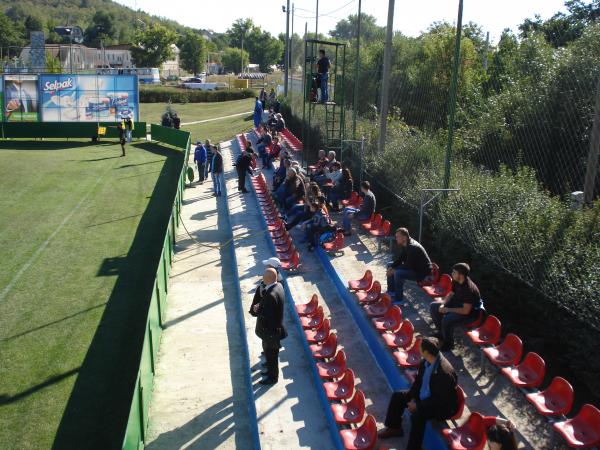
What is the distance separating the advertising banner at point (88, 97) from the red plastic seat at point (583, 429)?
1429 inches

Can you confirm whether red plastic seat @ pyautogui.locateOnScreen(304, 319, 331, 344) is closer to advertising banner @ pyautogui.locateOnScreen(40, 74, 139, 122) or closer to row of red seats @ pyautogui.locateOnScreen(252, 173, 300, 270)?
row of red seats @ pyautogui.locateOnScreen(252, 173, 300, 270)

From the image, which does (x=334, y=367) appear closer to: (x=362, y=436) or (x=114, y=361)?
(x=362, y=436)

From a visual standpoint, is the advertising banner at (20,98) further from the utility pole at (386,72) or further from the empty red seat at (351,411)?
the empty red seat at (351,411)

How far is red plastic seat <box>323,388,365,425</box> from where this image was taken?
7988 millimetres

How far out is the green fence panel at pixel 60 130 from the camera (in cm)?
3891

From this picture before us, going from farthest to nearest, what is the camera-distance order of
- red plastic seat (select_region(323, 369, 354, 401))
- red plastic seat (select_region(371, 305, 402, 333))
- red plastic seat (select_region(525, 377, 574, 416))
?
red plastic seat (select_region(371, 305, 402, 333)) → red plastic seat (select_region(323, 369, 354, 401)) → red plastic seat (select_region(525, 377, 574, 416))

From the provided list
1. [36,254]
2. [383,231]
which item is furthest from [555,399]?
[36,254]

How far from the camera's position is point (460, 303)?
30.2 ft

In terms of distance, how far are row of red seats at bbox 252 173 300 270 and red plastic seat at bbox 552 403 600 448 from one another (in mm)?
8129

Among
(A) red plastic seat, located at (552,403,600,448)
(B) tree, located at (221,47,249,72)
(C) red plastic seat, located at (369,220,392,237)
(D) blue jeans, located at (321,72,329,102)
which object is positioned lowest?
(A) red plastic seat, located at (552,403,600,448)

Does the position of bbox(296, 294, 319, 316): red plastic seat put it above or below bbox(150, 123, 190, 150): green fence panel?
below

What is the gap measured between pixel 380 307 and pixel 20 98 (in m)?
34.9

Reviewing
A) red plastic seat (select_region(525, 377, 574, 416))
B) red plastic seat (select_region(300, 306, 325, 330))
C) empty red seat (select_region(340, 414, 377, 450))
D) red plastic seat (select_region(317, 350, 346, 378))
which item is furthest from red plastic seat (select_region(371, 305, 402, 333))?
red plastic seat (select_region(525, 377, 574, 416))

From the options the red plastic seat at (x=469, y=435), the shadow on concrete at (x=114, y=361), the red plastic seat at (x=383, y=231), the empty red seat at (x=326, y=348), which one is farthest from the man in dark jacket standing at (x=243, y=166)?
the red plastic seat at (x=469, y=435)
